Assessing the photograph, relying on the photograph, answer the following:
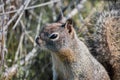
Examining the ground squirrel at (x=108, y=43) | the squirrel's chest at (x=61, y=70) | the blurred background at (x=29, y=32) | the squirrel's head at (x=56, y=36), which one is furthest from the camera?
the blurred background at (x=29, y=32)

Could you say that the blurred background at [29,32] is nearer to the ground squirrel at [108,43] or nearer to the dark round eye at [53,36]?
the ground squirrel at [108,43]

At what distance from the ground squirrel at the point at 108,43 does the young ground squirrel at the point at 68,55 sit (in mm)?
199

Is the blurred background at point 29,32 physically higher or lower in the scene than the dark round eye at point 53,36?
lower

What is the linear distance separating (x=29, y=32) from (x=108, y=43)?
119 cm

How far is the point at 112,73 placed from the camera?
11.9ft

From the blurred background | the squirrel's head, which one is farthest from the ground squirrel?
the squirrel's head

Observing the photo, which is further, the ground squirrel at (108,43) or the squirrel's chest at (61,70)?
the ground squirrel at (108,43)

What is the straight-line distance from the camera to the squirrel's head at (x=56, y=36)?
312 cm

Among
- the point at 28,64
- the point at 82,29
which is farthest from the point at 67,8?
the point at 28,64

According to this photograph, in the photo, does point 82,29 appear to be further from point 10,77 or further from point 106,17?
point 10,77

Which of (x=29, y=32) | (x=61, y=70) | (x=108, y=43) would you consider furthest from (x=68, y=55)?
(x=29, y=32)

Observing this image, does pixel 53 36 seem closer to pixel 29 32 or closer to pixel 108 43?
pixel 108 43

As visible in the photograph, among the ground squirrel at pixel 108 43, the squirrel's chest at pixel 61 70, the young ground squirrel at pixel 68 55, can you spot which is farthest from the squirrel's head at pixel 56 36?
the ground squirrel at pixel 108 43

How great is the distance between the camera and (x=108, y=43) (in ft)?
11.8
